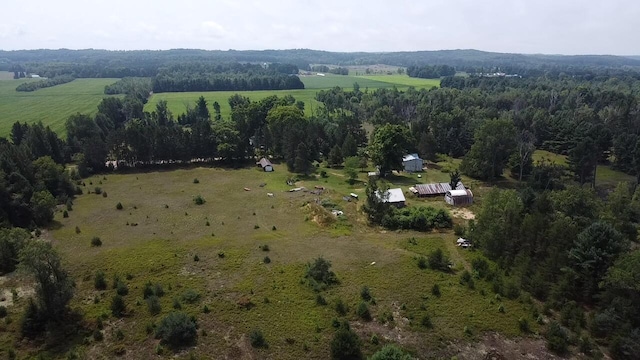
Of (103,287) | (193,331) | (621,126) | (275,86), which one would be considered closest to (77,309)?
(103,287)

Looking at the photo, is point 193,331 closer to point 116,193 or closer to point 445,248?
point 445,248

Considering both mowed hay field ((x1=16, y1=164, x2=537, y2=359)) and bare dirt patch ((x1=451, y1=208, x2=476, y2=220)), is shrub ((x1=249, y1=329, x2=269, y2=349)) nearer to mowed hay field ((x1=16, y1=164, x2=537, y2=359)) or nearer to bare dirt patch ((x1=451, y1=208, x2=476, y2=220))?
mowed hay field ((x1=16, y1=164, x2=537, y2=359))

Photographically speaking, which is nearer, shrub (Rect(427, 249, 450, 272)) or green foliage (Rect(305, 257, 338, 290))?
green foliage (Rect(305, 257, 338, 290))

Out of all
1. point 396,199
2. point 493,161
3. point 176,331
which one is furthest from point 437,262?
point 493,161

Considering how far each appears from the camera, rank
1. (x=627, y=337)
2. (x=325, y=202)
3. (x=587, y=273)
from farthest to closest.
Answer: (x=325, y=202) < (x=587, y=273) < (x=627, y=337)

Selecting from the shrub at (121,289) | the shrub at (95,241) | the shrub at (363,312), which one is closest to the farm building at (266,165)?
the shrub at (95,241)

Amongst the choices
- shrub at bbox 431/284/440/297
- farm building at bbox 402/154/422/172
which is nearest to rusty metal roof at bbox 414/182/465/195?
farm building at bbox 402/154/422/172
